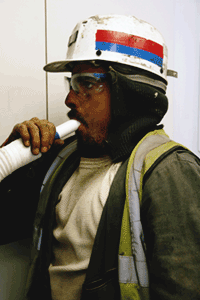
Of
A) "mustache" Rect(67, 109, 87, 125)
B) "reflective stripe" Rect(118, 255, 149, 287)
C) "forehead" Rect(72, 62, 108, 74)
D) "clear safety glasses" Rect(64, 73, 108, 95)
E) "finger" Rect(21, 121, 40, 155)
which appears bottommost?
"reflective stripe" Rect(118, 255, 149, 287)

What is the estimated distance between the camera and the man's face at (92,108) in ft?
3.22

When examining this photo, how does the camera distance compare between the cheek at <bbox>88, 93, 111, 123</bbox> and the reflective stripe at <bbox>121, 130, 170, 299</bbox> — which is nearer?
the reflective stripe at <bbox>121, 130, 170, 299</bbox>

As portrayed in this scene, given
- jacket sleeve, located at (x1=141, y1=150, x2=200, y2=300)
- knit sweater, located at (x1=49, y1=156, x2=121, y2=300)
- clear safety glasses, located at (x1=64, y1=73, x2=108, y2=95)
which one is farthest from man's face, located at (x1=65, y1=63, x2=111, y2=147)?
jacket sleeve, located at (x1=141, y1=150, x2=200, y2=300)

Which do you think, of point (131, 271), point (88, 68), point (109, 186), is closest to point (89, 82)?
point (88, 68)

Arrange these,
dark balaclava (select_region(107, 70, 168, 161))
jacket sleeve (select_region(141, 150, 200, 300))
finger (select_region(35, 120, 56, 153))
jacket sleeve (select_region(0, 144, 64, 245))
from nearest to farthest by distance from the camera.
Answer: jacket sleeve (select_region(141, 150, 200, 300)) < finger (select_region(35, 120, 56, 153)) < dark balaclava (select_region(107, 70, 168, 161)) < jacket sleeve (select_region(0, 144, 64, 245))

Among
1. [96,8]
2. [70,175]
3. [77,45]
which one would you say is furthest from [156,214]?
[96,8]

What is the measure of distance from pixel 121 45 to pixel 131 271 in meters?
0.85

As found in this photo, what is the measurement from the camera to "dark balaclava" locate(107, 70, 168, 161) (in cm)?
92

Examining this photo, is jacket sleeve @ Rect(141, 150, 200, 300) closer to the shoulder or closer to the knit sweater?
the shoulder

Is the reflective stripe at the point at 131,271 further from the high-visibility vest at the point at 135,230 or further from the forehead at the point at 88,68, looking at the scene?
the forehead at the point at 88,68

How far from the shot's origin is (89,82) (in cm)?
99

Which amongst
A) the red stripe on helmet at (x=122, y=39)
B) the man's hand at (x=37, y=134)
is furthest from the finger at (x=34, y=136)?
the red stripe on helmet at (x=122, y=39)

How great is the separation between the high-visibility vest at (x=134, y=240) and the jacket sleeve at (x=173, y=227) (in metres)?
0.02

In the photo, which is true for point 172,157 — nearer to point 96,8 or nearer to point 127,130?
point 127,130
